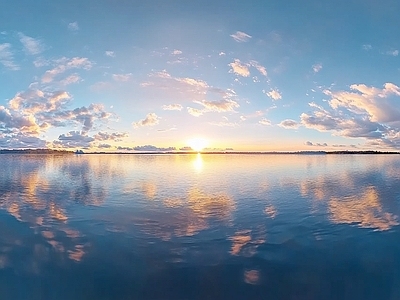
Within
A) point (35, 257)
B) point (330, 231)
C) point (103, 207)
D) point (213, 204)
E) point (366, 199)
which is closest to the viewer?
point (35, 257)

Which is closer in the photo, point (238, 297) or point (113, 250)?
point (238, 297)

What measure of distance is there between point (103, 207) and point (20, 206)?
4265 mm

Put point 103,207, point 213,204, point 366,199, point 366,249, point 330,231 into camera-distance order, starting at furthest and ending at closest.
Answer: point 366,199
point 213,204
point 103,207
point 330,231
point 366,249

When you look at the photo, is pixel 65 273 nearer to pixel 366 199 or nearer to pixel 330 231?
pixel 330 231

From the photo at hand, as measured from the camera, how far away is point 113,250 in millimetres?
8883

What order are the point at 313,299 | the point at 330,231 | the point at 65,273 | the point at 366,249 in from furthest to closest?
the point at 330,231, the point at 366,249, the point at 65,273, the point at 313,299

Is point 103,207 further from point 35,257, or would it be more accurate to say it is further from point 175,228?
point 35,257

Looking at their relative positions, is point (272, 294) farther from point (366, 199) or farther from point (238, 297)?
point (366, 199)

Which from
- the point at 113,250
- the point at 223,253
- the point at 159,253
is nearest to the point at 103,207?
the point at 113,250

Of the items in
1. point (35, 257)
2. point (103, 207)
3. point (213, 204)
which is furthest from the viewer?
point (213, 204)

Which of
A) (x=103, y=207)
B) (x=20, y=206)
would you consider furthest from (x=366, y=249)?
(x=20, y=206)

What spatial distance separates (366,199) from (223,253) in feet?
40.0

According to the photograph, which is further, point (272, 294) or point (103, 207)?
point (103, 207)

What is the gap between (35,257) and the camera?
27.6ft
